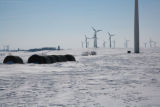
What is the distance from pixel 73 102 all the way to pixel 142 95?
227 centimetres

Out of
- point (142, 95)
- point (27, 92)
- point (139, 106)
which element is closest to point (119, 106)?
point (139, 106)

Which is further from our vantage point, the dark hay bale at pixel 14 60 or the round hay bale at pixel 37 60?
the round hay bale at pixel 37 60

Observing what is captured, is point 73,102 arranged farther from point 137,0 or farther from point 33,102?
point 137,0

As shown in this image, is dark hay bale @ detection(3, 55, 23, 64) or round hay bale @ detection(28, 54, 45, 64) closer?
dark hay bale @ detection(3, 55, 23, 64)

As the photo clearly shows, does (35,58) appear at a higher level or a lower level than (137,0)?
lower

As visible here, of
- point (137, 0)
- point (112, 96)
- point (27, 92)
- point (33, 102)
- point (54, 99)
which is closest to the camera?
point (33, 102)

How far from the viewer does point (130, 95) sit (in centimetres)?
617

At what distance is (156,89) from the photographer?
7098mm

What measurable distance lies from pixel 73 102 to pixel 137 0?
39.0 meters

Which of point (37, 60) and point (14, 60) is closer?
point (14, 60)

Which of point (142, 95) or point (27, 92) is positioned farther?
point (27, 92)

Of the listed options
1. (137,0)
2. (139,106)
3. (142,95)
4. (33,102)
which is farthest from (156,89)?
(137,0)

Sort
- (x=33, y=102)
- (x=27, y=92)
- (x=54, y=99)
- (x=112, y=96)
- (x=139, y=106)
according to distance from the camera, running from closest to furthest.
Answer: (x=139, y=106) → (x=33, y=102) → (x=54, y=99) → (x=112, y=96) → (x=27, y=92)

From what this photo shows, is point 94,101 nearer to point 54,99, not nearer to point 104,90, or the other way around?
point 54,99
